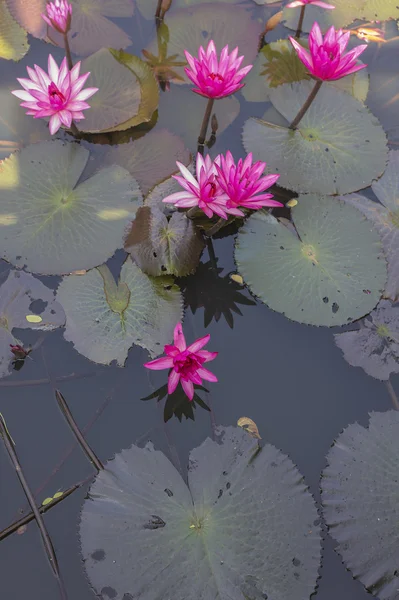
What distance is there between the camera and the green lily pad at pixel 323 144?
121 inches

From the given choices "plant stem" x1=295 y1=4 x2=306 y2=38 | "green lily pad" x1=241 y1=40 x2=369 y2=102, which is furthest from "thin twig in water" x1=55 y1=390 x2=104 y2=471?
"plant stem" x1=295 y1=4 x2=306 y2=38

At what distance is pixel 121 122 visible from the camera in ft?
10.3

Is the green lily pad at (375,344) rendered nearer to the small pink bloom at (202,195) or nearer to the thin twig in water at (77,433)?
the small pink bloom at (202,195)

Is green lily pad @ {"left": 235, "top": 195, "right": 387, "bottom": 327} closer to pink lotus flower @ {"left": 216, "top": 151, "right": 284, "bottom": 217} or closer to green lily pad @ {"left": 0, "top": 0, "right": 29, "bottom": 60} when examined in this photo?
pink lotus flower @ {"left": 216, "top": 151, "right": 284, "bottom": 217}

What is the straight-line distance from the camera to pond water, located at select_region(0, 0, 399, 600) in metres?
2.15

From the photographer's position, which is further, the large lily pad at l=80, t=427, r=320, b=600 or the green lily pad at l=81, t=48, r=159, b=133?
the green lily pad at l=81, t=48, r=159, b=133

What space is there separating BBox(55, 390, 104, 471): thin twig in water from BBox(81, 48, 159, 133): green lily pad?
176 centimetres

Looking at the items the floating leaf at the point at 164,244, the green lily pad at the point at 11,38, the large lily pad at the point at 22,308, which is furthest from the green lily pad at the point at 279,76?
the large lily pad at the point at 22,308

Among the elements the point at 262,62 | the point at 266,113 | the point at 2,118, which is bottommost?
the point at 2,118

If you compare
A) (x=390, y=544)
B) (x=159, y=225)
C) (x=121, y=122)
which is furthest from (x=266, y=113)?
(x=390, y=544)

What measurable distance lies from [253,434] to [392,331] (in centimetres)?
101

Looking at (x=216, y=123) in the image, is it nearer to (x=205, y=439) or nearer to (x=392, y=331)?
(x=392, y=331)

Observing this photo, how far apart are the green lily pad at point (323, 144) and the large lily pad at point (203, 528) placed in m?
1.78

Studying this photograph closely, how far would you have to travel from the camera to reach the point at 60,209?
282 centimetres
